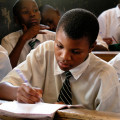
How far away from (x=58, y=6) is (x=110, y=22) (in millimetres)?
1022

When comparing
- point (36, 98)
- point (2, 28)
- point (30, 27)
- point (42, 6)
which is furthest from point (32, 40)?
point (36, 98)

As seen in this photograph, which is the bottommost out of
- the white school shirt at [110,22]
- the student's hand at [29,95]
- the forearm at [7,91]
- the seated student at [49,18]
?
the white school shirt at [110,22]

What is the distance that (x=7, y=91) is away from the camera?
1.22m

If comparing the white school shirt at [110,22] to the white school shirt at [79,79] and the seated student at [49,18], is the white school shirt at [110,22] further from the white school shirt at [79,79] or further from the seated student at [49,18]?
the white school shirt at [79,79]

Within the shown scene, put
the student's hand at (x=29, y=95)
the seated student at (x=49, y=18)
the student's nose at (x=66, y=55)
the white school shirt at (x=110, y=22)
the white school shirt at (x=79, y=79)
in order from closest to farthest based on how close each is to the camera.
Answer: the student's hand at (x=29, y=95) < the student's nose at (x=66, y=55) < the white school shirt at (x=79, y=79) < the seated student at (x=49, y=18) < the white school shirt at (x=110, y=22)

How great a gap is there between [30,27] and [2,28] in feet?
1.02

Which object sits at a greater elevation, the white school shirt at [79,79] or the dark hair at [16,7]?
the dark hair at [16,7]

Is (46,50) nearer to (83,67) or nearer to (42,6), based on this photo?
(83,67)

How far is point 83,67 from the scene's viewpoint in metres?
1.40

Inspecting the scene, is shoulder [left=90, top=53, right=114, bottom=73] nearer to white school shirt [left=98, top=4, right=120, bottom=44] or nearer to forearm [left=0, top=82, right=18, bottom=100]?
forearm [left=0, top=82, right=18, bottom=100]

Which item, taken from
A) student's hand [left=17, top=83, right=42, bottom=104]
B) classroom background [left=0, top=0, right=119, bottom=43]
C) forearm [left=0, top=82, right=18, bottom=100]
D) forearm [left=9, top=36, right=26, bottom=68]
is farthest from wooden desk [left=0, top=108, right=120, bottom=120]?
classroom background [left=0, top=0, right=119, bottom=43]

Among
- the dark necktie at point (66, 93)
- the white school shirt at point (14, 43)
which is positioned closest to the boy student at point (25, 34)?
the white school shirt at point (14, 43)

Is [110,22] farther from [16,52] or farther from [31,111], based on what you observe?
[31,111]

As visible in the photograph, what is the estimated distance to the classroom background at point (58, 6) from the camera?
272cm
